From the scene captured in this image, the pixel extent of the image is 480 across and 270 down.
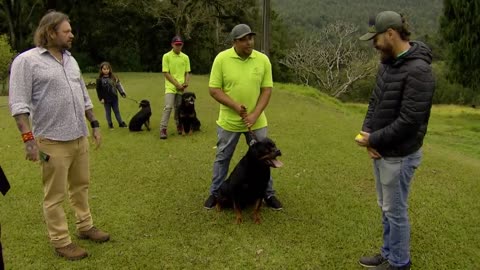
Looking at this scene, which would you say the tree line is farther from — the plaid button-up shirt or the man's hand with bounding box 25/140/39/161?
the man's hand with bounding box 25/140/39/161

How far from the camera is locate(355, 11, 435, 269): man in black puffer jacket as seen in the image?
314 cm

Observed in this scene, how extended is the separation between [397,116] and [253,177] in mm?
1698

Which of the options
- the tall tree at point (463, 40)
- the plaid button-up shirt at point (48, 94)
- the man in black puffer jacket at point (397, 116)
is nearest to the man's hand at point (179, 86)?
the plaid button-up shirt at point (48, 94)

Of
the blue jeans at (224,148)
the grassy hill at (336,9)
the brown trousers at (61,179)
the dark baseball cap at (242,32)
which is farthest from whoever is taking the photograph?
the grassy hill at (336,9)

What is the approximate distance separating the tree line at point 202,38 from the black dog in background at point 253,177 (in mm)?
19851

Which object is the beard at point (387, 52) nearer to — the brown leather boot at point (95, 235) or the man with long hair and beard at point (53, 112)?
the man with long hair and beard at point (53, 112)

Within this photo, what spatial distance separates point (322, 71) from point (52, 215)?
37.7 meters

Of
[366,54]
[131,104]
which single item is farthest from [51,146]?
[366,54]

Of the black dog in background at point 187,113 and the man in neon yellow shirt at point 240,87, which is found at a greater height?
the man in neon yellow shirt at point 240,87

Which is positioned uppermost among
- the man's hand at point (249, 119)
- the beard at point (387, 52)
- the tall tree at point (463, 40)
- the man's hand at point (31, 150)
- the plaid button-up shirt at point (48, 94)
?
the beard at point (387, 52)

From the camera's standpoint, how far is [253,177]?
4.53 metres

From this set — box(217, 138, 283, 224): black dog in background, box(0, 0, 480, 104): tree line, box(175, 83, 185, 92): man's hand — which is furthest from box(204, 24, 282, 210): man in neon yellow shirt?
box(0, 0, 480, 104): tree line

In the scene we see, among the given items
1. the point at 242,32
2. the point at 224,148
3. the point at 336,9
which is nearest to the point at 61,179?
the point at 224,148

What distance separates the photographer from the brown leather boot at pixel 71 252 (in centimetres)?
407
